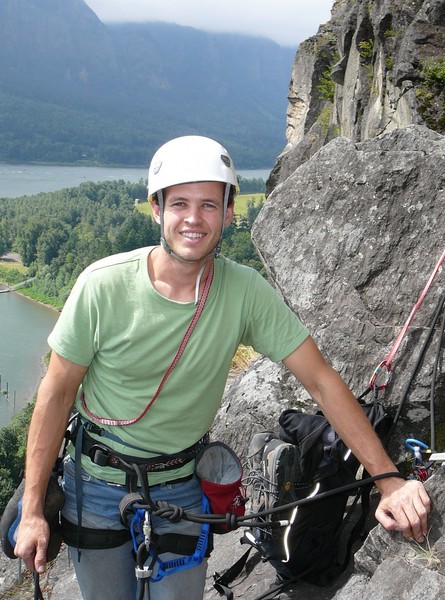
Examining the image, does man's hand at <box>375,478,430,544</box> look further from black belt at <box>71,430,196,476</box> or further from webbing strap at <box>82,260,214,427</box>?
webbing strap at <box>82,260,214,427</box>

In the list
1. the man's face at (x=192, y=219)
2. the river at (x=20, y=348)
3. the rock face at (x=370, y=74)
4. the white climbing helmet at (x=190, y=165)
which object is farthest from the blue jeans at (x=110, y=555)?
the river at (x=20, y=348)

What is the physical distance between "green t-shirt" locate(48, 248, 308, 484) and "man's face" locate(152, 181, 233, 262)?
7.0 inches

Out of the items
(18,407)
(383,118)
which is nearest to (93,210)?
(18,407)

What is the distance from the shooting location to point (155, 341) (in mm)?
2613

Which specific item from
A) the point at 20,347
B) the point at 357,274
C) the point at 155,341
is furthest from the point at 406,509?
the point at 20,347

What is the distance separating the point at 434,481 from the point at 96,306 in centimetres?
147

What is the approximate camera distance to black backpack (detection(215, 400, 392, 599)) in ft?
10.5

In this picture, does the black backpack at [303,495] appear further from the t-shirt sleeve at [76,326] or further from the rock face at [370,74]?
the rock face at [370,74]

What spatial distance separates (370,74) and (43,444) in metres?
11.8

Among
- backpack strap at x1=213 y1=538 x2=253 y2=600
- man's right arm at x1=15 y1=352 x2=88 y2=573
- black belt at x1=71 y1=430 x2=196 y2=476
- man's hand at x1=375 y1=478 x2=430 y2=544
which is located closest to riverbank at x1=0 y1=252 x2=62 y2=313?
backpack strap at x1=213 y1=538 x2=253 y2=600

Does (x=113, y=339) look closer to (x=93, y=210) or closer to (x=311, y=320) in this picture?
(x=311, y=320)

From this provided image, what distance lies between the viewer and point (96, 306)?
256 centimetres

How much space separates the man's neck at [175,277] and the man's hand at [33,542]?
1.00 m

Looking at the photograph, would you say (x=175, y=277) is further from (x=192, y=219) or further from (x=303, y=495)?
(x=303, y=495)
